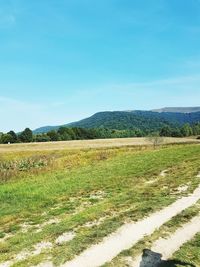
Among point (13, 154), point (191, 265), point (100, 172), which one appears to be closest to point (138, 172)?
point (100, 172)

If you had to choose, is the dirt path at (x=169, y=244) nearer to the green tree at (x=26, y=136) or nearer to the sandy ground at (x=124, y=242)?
the sandy ground at (x=124, y=242)

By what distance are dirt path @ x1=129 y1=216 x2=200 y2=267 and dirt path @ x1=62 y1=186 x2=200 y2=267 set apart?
0.93 meters

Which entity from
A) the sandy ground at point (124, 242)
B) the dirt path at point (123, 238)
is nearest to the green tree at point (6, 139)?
the dirt path at point (123, 238)

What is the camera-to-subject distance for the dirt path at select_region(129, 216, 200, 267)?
45.1 ft

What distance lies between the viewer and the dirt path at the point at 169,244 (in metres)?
13.7

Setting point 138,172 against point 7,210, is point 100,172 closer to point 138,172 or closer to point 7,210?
point 138,172

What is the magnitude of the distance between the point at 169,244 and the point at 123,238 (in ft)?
6.22

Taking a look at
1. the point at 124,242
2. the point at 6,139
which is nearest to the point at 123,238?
the point at 124,242

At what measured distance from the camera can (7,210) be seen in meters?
23.8

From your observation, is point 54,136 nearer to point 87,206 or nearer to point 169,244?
point 87,206

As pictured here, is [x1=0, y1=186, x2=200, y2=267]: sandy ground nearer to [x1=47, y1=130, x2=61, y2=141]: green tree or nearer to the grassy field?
the grassy field

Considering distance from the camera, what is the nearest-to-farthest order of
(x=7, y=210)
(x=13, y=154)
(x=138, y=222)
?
1. (x=138, y=222)
2. (x=7, y=210)
3. (x=13, y=154)

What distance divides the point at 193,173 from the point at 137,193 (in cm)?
828

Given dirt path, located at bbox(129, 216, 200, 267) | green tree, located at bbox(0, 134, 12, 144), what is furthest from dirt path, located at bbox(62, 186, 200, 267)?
green tree, located at bbox(0, 134, 12, 144)
